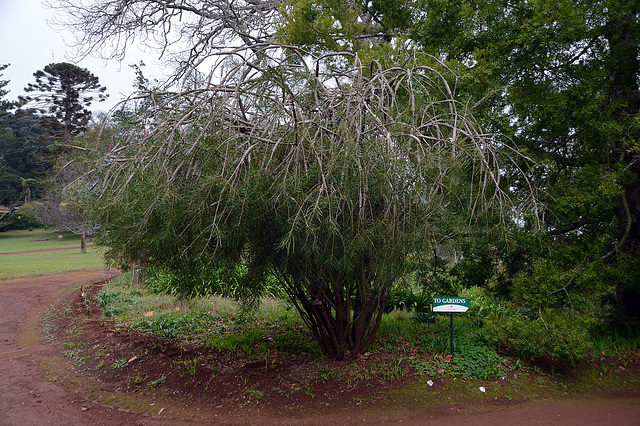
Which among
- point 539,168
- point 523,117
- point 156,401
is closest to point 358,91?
point 523,117

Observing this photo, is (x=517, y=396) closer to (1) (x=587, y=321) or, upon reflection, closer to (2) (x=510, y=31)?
(1) (x=587, y=321)

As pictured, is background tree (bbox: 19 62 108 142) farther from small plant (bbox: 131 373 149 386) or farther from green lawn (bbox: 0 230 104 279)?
small plant (bbox: 131 373 149 386)

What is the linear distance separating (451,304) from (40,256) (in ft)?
82.2

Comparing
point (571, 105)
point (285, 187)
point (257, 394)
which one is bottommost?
point (257, 394)

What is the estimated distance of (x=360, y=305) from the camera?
553 cm

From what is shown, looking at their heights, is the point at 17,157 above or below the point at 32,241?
above

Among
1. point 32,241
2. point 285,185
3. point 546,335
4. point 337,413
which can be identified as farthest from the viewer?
point 32,241

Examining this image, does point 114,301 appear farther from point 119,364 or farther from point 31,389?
point 31,389

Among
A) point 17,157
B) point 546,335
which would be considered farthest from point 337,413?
point 17,157

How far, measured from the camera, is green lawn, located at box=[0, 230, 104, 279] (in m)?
16.7

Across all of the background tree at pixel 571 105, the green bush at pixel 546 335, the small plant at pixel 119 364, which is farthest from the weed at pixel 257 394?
the background tree at pixel 571 105

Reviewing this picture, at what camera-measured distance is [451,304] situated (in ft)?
18.2

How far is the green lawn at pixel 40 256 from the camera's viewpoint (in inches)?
656

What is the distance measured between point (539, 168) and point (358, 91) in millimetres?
3762
